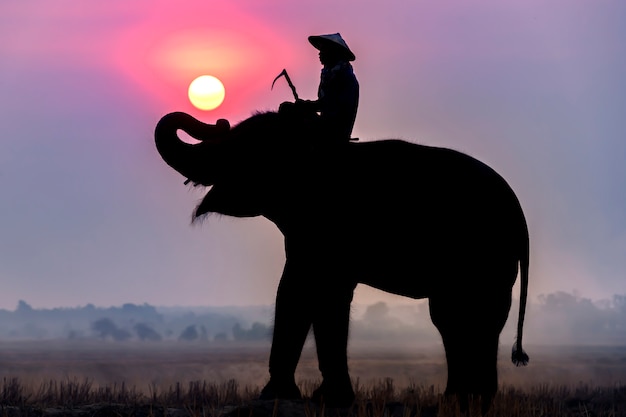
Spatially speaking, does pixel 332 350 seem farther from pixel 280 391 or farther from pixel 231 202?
pixel 231 202

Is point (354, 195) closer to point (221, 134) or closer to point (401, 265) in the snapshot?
point (401, 265)

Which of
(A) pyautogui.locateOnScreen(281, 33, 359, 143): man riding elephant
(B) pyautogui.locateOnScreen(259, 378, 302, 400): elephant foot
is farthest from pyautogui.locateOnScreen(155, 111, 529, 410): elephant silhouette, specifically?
(A) pyautogui.locateOnScreen(281, 33, 359, 143): man riding elephant

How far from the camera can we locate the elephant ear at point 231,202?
45.8ft

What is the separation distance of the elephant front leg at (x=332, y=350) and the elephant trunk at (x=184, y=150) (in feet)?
7.15

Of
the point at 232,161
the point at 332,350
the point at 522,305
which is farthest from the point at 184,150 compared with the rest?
the point at 522,305

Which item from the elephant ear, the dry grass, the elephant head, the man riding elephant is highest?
the man riding elephant

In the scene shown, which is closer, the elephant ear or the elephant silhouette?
the elephant silhouette

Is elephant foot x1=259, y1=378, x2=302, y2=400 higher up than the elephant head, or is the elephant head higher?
the elephant head

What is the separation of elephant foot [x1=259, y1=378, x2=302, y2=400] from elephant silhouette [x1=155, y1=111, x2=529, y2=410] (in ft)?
0.04

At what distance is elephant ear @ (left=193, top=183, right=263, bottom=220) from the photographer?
1395cm

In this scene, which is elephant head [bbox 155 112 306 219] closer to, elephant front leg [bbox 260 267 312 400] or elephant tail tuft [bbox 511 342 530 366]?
elephant front leg [bbox 260 267 312 400]

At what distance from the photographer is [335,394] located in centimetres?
1318

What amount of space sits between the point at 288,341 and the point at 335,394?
2.70ft

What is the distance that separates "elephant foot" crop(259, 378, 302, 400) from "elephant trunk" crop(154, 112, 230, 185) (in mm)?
2617
